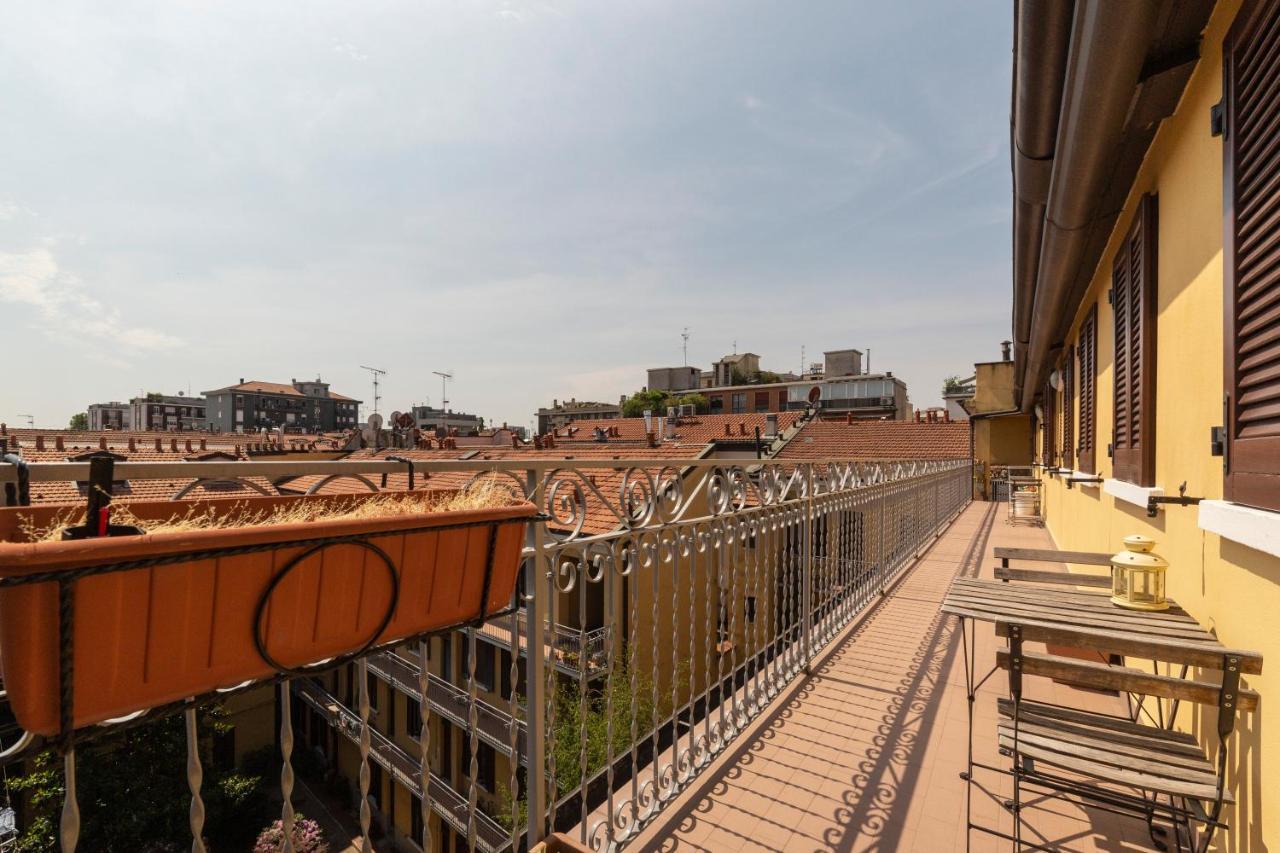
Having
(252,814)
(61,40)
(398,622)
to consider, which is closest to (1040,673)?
(398,622)

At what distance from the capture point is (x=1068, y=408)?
24.5 feet

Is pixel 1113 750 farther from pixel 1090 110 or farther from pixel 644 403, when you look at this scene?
pixel 644 403

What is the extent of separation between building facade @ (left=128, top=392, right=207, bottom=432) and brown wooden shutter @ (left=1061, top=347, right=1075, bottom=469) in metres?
90.4

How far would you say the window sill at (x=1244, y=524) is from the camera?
1.44 metres

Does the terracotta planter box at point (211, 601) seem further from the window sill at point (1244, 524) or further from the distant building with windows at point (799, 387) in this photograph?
the distant building with windows at point (799, 387)

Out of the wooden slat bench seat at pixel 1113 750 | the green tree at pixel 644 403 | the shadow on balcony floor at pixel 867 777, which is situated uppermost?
the green tree at pixel 644 403

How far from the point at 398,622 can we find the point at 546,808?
1336 mm

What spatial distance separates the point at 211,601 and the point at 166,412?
99961 mm

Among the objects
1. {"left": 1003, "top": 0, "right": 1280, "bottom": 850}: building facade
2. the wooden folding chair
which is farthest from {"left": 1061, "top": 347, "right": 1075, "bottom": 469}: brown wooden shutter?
the wooden folding chair

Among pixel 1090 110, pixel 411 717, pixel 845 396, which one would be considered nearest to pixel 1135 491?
pixel 1090 110

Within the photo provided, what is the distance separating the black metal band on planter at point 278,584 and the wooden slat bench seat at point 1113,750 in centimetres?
227

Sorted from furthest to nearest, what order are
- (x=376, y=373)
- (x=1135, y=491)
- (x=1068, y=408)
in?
(x=376, y=373), (x=1068, y=408), (x=1135, y=491)

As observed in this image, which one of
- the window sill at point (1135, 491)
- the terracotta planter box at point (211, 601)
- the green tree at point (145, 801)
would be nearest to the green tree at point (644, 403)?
the green tree at point (145, 801)

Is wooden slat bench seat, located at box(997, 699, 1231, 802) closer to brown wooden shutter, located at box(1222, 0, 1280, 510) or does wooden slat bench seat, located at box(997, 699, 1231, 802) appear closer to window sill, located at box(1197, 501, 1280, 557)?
window sill, located at box(1197, 501, 1280, 557)
